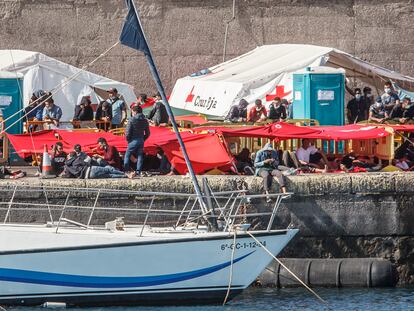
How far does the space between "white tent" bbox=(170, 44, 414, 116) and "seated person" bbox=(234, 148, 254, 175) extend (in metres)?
4.55

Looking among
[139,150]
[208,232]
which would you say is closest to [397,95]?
[139,150]

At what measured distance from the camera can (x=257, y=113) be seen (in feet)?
110

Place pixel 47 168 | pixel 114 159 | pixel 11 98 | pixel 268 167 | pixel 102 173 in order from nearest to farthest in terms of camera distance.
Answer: pixel 268 167
pixel 102 173
pixel 47 168
pixel 114 159
pixel 11 98

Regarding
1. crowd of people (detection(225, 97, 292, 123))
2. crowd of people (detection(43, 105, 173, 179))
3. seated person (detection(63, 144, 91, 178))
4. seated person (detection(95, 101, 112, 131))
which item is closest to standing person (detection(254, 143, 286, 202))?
crowd of people (detection(43, 105, 173, 179))

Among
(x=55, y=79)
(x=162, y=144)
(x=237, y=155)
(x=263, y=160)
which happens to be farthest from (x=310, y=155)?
(x=55, y=79)

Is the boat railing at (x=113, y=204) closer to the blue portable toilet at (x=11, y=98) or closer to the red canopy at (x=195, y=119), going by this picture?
the blue portable toilet at (x=11, y=98)

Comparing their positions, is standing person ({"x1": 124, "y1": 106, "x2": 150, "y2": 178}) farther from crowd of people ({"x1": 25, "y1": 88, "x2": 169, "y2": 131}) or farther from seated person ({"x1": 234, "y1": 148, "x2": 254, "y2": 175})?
crowd of people ({"x1": 25, "y1": 88, "x2": 169, "y2": 131})

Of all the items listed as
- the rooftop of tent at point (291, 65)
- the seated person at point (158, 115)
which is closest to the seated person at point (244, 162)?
the seated person at point (158, 115)

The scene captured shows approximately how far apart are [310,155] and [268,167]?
1.99 meters

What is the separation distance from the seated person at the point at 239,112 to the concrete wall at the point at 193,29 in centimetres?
408

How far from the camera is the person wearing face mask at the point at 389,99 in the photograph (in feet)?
111

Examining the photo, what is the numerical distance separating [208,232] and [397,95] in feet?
32.5

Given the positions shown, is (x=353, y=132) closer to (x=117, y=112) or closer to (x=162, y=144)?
(x=162, y=144)

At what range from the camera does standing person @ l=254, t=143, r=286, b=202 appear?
2809cm
